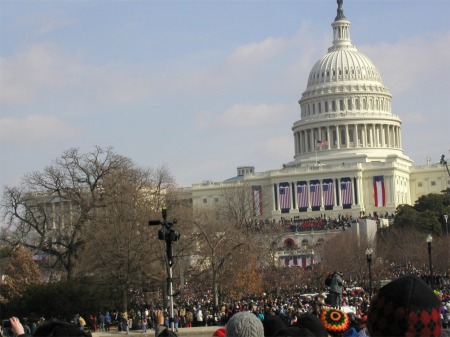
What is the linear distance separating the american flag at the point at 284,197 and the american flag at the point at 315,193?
345 centimetres

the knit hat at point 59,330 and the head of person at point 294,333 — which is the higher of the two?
the knit hat at point 59,330

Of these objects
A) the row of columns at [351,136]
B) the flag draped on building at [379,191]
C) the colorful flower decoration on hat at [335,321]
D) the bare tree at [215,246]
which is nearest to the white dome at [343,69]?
the row of columns at [351,136]

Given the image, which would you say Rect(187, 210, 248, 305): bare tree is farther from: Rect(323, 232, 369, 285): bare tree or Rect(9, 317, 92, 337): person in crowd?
Rect(9, 317, 92, 337): person in crowd

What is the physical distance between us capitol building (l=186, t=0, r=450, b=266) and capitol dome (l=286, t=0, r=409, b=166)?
0.14m

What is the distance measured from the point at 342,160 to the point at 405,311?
169009mm

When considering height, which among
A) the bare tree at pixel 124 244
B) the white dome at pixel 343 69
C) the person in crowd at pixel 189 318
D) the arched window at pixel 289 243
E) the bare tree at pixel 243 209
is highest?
the white dome at pixel 343 69

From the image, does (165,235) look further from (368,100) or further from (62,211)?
(368,100)

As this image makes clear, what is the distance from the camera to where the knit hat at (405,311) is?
5.07 meters

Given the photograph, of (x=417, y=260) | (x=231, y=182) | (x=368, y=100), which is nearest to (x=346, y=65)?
(x=368, y=100)

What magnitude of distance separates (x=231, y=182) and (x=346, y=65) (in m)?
24.0

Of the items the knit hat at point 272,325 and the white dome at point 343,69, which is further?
the white dome at point 343,69

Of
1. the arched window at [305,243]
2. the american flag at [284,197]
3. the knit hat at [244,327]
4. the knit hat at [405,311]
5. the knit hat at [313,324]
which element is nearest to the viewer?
the knit hat at [405,311]

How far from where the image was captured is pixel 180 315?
5156 cm

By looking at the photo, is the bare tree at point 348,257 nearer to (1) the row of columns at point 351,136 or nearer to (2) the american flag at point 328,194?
(2) the american flag at point 328,194
